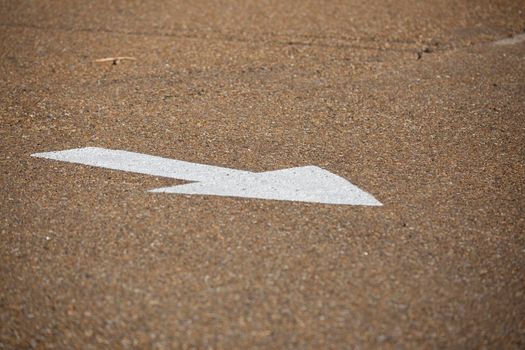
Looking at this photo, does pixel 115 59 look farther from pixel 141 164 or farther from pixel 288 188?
pixel 288 188

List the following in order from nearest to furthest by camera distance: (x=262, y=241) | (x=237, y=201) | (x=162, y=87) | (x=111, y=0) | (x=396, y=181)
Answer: (x=262, y=241) → (x=237, y=201) → (x=396, y=181) → (x=162, y=87) → (x=111, y=0)

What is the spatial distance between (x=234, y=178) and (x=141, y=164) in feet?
2.03

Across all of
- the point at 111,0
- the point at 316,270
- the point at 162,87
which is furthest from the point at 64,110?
the point at 111,0

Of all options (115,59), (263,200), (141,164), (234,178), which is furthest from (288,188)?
(115,59)

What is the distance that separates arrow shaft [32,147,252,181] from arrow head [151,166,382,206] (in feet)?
0.34

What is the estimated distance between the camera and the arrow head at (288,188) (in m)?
3.73

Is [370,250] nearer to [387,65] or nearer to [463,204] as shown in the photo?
[463,204]

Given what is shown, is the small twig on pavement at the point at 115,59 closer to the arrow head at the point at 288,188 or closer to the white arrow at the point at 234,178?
the white arrow at the point at 234,178

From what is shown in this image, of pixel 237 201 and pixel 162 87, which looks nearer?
pixel 237 201

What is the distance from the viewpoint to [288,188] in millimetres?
3842

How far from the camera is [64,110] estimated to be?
16.2ft

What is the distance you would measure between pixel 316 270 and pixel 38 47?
4.29 metres

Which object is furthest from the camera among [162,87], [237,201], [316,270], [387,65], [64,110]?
[387,65]

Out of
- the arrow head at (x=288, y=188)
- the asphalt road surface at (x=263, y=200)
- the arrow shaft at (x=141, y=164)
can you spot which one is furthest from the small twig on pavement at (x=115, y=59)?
the arrow head at (x=288, y=188)
